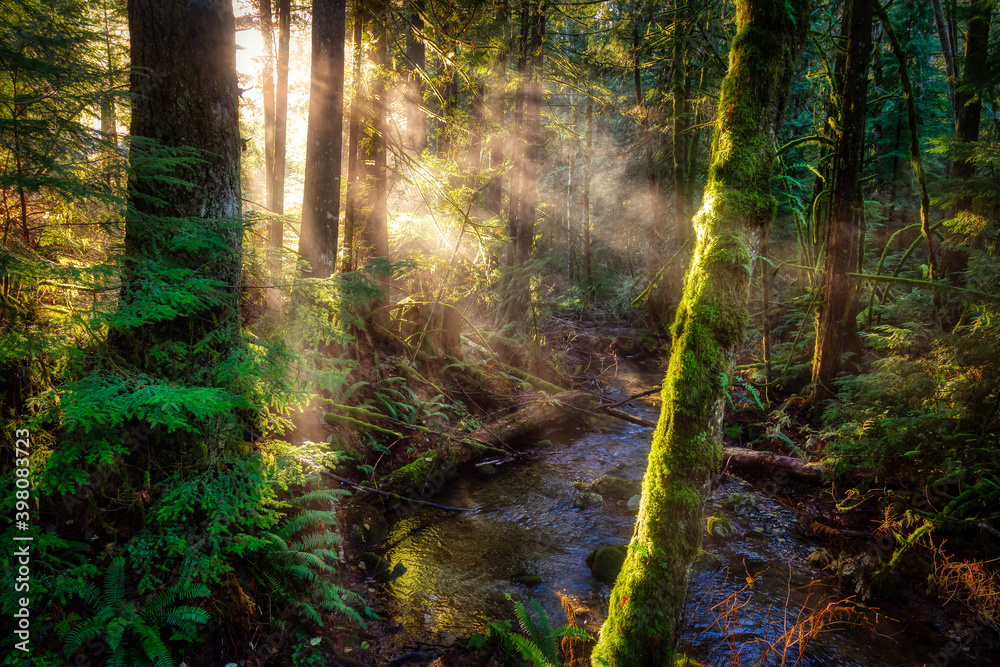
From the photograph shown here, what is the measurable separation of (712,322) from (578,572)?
423 cm

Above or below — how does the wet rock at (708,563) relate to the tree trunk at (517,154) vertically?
below

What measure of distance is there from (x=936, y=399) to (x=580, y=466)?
5576 millimetres

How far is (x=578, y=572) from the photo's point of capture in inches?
222

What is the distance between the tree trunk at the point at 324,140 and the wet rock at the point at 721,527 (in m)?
7.21

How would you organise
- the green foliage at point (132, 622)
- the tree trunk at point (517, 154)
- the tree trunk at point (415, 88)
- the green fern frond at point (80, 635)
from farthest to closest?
the tree trunk at point (517, 154)
the tree trunk at point (415, 88)
the green foliage at point (132, 622)
the green fern frond at point (80, 635)

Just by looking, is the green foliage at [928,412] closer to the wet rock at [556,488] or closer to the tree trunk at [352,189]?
the wet rock at [556,488]

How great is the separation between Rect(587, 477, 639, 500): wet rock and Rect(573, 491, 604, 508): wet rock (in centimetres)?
24

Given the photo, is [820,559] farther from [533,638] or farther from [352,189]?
[352,189]

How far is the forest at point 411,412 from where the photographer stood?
297 centimetres

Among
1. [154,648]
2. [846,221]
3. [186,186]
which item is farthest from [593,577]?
[846,221]

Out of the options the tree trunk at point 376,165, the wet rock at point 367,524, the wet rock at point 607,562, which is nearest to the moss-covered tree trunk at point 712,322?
the wet rock at point 607,562

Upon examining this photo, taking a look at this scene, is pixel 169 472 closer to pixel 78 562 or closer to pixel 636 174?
pixel 78 562

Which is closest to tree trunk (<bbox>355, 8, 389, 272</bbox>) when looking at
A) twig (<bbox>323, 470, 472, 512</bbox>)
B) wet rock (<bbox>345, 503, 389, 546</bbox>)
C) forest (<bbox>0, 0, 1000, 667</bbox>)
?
forest (<bbox>0, 0, 1000, 667</bbox>)

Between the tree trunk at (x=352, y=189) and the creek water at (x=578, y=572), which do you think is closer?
the creek water at (x=578, y=572)
